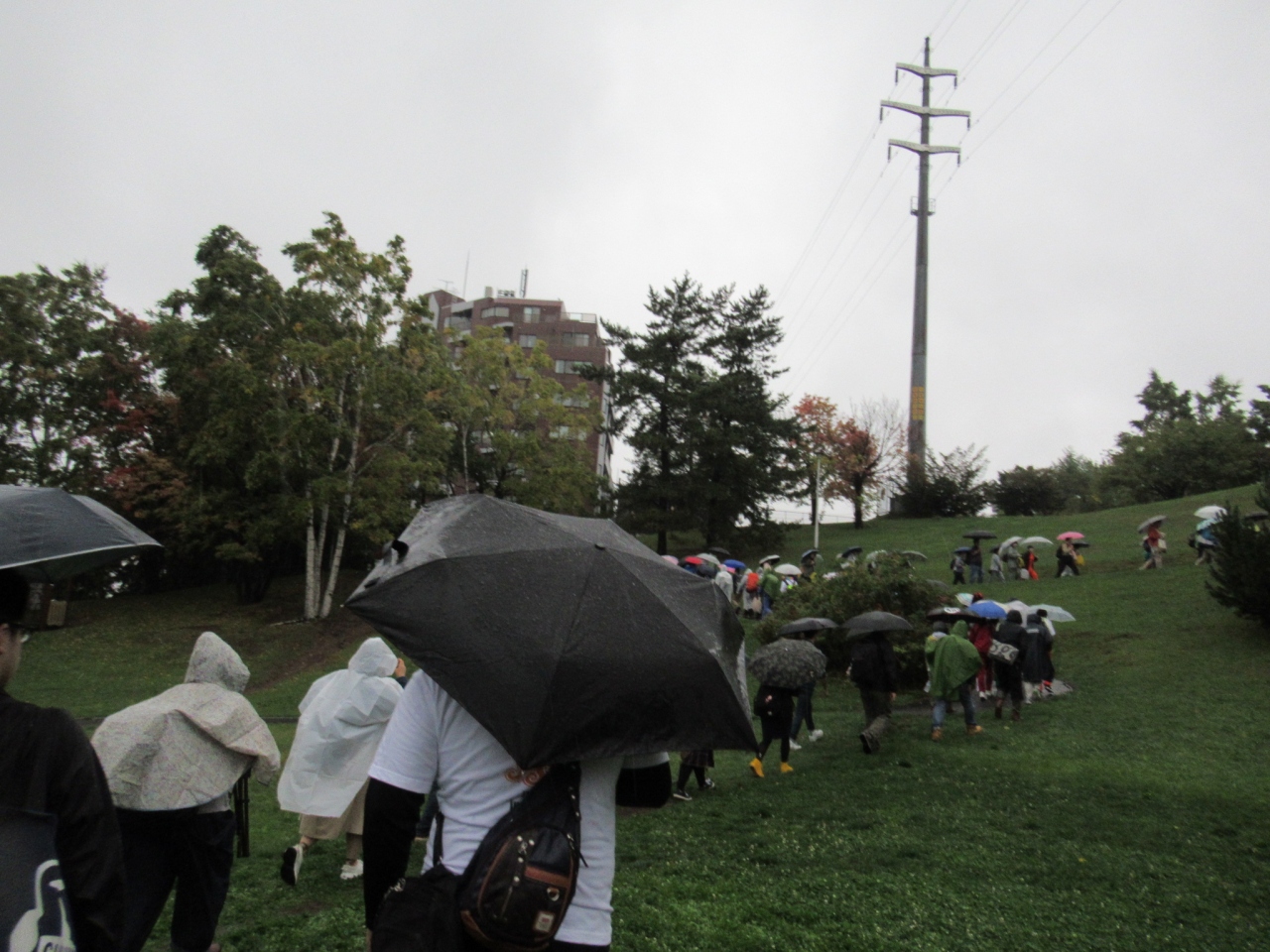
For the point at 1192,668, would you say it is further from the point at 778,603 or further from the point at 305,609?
the point at 305,609

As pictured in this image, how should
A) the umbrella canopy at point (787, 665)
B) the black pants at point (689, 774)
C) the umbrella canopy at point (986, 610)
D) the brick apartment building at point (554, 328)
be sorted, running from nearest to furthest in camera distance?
the black pants at point (689, 774)
the umbrella canopy at point (787, 665)
the umbrella canopy at point (986, 610)
the brick apartment building at point (554, 328)

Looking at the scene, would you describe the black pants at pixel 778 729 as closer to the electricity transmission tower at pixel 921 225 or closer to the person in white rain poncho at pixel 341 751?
the person in white rain poncho at pixel 341 751

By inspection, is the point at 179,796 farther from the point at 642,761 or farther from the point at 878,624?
the point at 878,624

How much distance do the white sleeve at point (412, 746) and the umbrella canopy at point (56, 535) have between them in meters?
1.03

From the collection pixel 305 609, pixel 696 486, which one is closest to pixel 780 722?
pixel 305 609

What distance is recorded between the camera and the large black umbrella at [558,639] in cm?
249

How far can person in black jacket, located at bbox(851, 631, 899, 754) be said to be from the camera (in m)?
12.3

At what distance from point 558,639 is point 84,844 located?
1.16 meters

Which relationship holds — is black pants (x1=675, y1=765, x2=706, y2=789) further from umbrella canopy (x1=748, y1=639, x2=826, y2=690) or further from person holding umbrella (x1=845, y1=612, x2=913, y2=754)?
person holding umbrella (x1=845, y1=612, x2=913, y2=754)

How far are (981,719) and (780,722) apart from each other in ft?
16.6

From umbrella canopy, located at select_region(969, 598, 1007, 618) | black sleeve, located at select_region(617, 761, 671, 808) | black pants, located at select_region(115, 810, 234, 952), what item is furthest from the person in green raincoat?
black sleeve, located at select_region(617, 761, 671, 808)

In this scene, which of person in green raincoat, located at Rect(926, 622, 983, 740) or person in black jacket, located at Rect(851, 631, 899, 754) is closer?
person in black jacket, located at Rect(851, 631, 899, 754)

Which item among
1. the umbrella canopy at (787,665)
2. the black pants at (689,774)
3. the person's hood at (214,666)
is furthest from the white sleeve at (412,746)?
the umbrella canopy at (787,665)

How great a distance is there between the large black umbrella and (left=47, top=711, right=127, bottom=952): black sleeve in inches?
30.1
